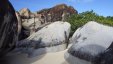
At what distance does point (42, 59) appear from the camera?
11.5 m

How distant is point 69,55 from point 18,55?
3.05m

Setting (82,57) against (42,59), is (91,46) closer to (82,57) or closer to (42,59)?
(82,57)

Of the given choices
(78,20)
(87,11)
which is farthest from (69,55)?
(87,11)

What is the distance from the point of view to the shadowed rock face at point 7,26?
944 centimetres

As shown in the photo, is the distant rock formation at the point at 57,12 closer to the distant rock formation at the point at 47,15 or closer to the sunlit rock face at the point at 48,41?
the distant rock formation at the point at 47,15

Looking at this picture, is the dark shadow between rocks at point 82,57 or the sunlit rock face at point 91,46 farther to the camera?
the sunlit rock face at point 91,46

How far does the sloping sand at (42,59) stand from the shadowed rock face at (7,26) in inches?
31.7

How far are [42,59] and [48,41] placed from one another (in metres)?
2.12

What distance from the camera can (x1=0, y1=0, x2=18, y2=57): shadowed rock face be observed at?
9436mm

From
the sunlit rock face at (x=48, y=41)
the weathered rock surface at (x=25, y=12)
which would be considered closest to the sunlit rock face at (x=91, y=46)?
the sunlit rock face at (x=48, y=41)

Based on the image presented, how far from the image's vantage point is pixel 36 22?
24.8 meters

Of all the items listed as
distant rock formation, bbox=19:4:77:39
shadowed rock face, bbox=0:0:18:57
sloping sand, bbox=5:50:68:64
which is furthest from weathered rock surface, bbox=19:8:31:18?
shadowed rock face, bbox=0:0:18:57

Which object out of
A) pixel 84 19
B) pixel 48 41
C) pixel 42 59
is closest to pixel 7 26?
pixel 42 59

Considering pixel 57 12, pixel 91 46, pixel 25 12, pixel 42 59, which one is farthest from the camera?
pixel 57 12
